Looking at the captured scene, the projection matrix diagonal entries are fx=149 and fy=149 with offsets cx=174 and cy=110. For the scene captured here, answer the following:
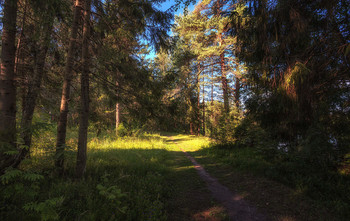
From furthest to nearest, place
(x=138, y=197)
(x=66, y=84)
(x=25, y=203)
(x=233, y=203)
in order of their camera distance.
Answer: (x=66, y=84) < (x=233, y=203) < (x=138, y=197) < (x=25, y=203)

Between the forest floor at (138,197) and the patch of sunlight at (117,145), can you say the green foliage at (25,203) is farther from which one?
the patch of sunlight at (117,145)

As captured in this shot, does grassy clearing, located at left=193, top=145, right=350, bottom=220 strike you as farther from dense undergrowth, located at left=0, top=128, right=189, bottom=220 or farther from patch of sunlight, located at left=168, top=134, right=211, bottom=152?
patch of sunlight, located at left=168, top=134, right=211, bottom=152

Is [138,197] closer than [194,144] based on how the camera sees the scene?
Yes

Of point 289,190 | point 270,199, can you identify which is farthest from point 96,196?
point 289,190

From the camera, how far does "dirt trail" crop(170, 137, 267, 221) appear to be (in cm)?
338

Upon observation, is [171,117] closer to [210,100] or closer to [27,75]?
[27,75]

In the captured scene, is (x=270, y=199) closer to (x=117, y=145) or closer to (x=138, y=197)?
(x=138, y=197)

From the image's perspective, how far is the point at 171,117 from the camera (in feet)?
20.4

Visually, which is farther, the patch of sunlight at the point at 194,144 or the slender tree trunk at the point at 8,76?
the patch of sunlight at the point at 194,144

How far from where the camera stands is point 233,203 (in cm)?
396

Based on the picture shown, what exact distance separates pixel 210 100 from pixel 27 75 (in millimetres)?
27394

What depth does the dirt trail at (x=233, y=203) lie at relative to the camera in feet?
11.1

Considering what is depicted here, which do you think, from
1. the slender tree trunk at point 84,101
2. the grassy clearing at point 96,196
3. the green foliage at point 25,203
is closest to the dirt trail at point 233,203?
the grassy clearing at point 96,196

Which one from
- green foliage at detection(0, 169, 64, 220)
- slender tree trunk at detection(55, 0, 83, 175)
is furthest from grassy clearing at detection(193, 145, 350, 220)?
slender tree trunk at detection(55, 0, 83, 175)
